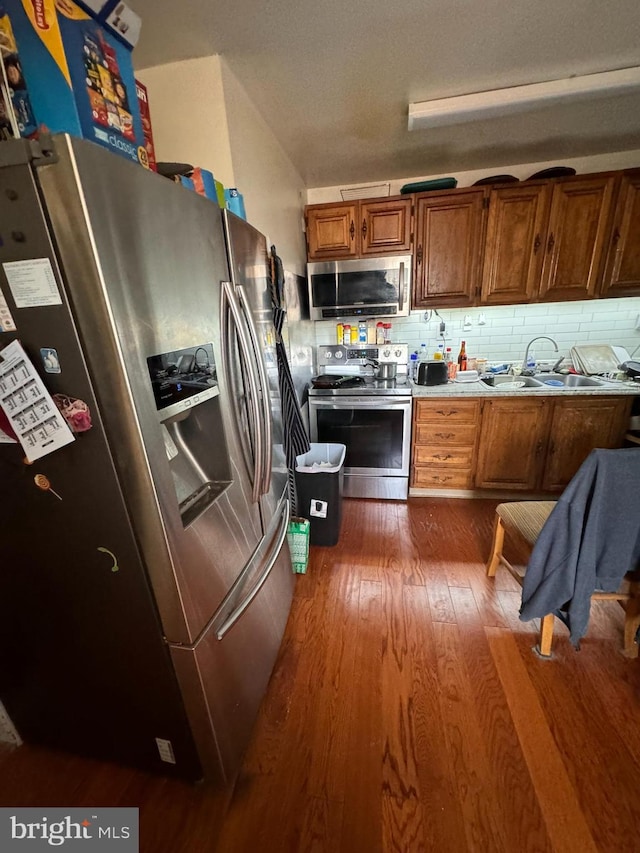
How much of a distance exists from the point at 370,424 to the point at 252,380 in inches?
62.1

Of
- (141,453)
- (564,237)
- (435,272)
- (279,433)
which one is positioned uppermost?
(564,237)

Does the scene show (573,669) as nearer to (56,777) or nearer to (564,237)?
(56,777)

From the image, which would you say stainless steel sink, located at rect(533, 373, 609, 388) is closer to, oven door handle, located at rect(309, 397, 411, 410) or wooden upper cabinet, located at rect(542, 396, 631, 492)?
wooden upper cabinet, located at rect(542, 396, 631, 492)

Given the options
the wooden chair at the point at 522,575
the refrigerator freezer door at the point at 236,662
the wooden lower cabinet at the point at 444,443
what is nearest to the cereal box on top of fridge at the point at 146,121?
the refrigerator freezer door at the point at 236,662

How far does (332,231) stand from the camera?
2.59m

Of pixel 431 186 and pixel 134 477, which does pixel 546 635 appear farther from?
pixel 431 186

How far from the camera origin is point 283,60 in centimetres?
144

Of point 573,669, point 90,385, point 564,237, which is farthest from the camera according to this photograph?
point 564,237

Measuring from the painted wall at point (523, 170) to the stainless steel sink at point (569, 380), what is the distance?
57.8 inches

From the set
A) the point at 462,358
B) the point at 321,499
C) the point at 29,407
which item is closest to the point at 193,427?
the point at 29,407

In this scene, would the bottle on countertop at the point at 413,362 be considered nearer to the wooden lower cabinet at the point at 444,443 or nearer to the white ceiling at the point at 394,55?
the wooden lower cabinet at the point at 444,443

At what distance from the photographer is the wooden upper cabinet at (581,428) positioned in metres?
2.29

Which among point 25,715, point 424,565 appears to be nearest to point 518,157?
point 424,565

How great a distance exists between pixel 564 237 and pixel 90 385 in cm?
302
